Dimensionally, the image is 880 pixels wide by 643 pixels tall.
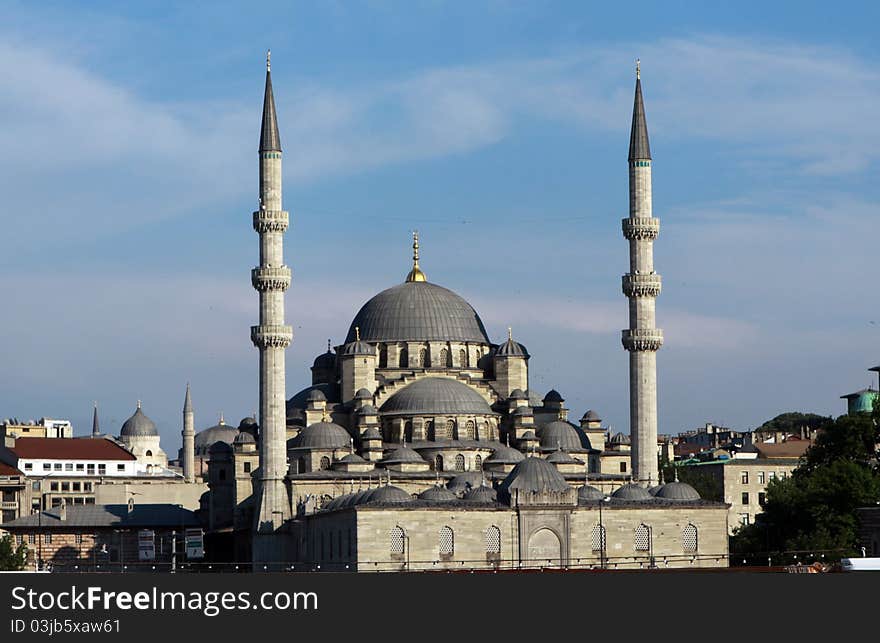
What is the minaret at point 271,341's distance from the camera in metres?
77.2

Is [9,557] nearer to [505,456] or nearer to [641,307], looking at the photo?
[505,456]

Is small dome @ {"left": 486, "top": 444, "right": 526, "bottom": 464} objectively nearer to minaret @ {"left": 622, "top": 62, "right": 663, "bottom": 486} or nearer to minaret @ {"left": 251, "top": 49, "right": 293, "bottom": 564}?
minaret @ {"left": 622, "top": 62, "right": 663, "bottom": 486}

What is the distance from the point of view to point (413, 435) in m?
83.2

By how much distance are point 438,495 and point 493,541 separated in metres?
2.60

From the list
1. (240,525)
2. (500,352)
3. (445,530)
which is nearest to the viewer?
(445,530)

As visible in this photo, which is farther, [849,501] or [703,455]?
[703,455]

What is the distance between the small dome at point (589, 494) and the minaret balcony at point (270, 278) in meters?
14.3

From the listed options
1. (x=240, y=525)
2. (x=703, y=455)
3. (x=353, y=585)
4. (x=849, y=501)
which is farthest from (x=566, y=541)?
(x=703, y=455)

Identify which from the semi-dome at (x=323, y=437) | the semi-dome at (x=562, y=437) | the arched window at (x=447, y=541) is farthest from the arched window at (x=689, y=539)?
the semi-dome at (x=323, y=437)

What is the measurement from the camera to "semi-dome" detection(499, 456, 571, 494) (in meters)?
72.1

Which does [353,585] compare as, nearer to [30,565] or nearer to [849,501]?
[849,501]

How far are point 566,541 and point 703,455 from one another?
149 ft

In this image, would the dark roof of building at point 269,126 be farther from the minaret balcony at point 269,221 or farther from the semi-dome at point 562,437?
the semi-dome at point 562,437

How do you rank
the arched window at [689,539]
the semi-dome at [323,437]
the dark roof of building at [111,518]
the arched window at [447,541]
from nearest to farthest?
the arched window at [447,541] → the arched window at [689,539] → the semi-dome at [323,437] → the dark roof of building at [111,518]
